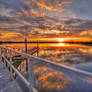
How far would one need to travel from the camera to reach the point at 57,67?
134 centimetres

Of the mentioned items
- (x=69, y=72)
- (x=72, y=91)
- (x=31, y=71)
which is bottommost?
(x=72, y=91)

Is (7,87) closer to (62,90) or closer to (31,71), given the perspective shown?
(31,71)

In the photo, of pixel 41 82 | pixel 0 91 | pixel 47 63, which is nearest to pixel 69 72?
pixel 47 63

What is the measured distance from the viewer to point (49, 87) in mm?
8336

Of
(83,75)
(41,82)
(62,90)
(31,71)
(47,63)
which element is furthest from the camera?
(41,82)

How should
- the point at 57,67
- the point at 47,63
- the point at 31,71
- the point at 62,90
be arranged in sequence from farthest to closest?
the point at 62,90 → the point at 31,71 → the point at 47,63 → the point at 57,67

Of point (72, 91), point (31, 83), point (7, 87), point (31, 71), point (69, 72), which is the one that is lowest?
point (72, 91)

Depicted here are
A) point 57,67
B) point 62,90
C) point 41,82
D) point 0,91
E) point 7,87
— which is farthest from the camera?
point 41,82

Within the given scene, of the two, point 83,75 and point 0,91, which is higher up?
point 83,75

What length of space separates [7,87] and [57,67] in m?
2.60

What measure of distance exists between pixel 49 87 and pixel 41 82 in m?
1.24

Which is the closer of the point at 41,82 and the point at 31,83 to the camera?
the point at 31,83

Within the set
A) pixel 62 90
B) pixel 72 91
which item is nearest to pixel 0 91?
pixel 62 90

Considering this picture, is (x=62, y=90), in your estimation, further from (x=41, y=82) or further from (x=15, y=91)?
(x=15, y=91)
